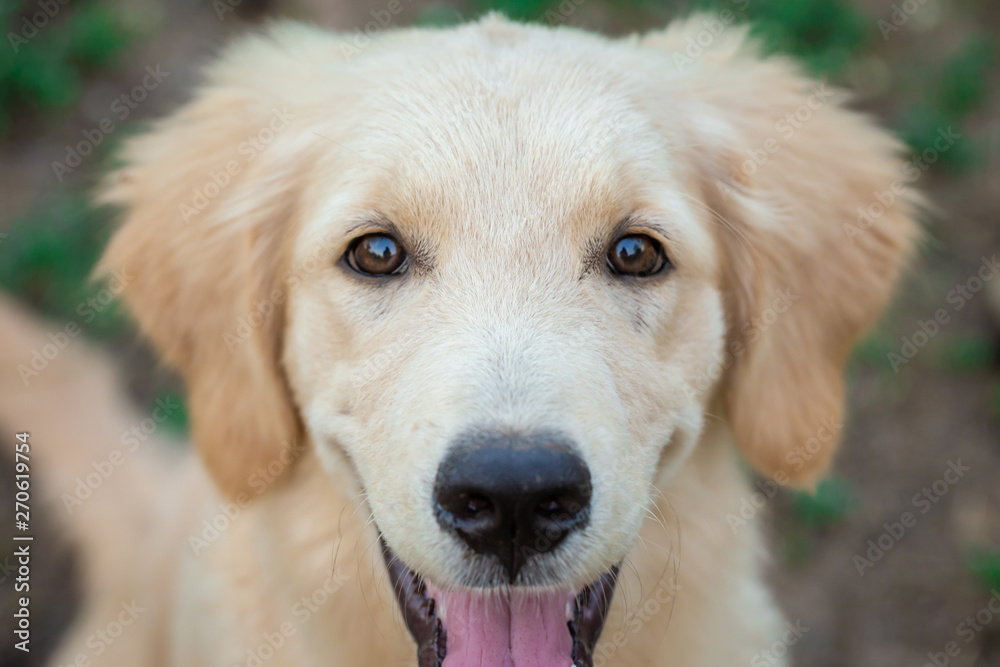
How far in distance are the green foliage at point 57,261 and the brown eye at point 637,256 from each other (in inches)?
135

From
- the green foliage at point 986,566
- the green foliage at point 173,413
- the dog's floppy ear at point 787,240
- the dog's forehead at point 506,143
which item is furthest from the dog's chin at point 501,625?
the green foliage at point 986,566

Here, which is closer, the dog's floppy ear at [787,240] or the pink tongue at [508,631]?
the pink tongue at [508,631]

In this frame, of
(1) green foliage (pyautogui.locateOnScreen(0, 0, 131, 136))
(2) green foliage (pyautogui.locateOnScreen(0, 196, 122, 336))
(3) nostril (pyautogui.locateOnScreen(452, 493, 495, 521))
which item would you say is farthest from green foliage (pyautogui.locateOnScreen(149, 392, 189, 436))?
(3) nostril (pyautogui.locateOnScreen(452, 493, 495, 521))

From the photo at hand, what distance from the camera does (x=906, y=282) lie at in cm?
459

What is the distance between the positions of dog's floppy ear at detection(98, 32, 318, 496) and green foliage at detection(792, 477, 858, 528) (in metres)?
2.94

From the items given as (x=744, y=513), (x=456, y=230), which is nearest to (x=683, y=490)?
(x=744, y=513)

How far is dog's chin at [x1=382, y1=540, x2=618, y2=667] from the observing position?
223cm

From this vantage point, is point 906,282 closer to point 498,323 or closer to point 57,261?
point 498,323

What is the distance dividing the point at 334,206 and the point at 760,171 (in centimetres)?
131

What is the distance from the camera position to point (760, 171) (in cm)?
264

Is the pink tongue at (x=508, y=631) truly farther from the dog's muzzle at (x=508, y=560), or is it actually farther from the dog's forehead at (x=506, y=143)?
the dog's forehead at (x=506, y=143)

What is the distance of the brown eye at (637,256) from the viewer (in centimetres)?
230

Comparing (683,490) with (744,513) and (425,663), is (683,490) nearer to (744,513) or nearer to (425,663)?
(744,513)

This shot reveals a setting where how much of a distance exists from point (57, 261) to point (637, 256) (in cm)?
378
